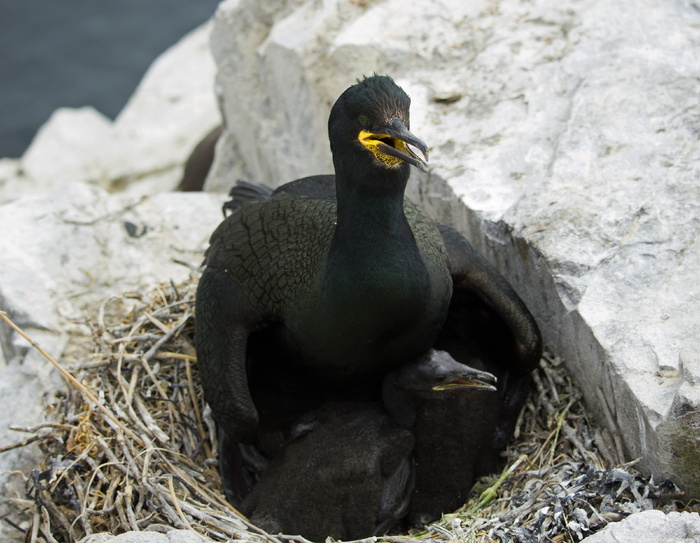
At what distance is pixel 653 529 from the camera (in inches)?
128

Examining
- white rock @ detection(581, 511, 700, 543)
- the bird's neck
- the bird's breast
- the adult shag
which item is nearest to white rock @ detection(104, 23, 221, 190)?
the adult shag

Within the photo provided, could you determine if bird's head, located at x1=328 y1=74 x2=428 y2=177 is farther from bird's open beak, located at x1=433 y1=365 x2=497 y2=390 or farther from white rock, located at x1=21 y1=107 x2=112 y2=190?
white rock, located at x1=21 y1=107 x2=112 y2=190

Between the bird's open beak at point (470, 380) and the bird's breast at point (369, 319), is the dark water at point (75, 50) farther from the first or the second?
the bird's open beak at point (470, 380)

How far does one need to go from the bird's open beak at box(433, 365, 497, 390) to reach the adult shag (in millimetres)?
187

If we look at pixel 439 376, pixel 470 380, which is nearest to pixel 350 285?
pixel 439 376

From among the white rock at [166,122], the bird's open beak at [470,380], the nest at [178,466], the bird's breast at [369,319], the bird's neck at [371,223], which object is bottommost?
the white rock at [166,122]

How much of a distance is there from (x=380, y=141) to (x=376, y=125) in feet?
0.21

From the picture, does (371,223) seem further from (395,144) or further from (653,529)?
(653,529)

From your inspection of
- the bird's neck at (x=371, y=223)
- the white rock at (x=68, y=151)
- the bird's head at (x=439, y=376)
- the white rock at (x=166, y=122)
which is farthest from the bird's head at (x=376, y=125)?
the white rock at (x=68, y=151)

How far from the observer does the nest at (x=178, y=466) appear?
372cm

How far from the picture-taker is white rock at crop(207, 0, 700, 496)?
3861mm

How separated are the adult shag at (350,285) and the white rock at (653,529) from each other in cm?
113

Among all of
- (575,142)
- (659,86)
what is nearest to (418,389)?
(575,142)

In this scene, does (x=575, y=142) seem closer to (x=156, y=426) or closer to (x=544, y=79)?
(x=544, y=79)
